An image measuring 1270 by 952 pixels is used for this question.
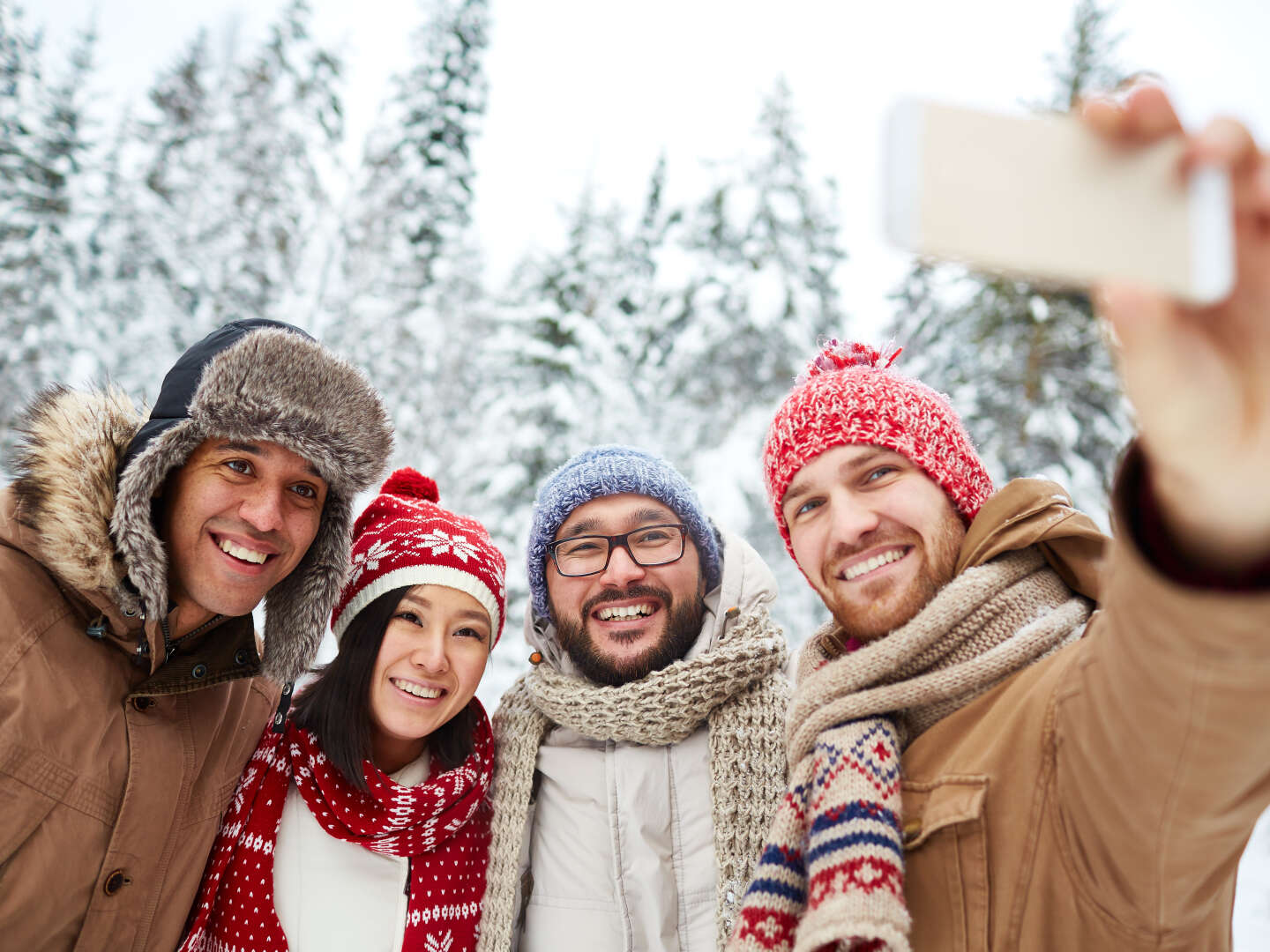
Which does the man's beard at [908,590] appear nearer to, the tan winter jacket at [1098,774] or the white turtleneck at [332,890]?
the tan winter jacket at [1098,774]

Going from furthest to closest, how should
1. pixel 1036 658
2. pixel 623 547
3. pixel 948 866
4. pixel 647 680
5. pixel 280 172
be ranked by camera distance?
pixel 280 172 → pixel 623 547 → pixel 647 680 → pixel 1036 658 → pixel 948 866

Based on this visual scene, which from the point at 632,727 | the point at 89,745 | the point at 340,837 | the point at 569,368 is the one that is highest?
the point at 569,368

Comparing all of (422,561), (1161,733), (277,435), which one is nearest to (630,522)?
(422,561)

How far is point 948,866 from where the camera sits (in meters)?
1.63

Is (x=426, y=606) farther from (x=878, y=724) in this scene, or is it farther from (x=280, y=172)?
(x=280, y=172)

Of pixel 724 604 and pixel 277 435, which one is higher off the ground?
pixel 277 435

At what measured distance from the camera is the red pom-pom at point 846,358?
2568 millimetres

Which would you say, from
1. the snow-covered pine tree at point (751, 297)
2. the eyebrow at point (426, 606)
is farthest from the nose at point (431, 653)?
the snow-covered pine tree at point (751, 297)

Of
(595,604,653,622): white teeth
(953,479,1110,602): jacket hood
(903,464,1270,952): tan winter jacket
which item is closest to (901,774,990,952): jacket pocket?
(903,464,1270,952): tan winter jacket

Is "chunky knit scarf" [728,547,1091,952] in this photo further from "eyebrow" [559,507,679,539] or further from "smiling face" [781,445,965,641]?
"eyebrow" [559,507,679,539]

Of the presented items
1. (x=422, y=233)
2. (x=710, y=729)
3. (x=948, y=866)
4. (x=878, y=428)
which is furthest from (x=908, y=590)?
(x=422, y=233)

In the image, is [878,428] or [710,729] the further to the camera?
[710,729]

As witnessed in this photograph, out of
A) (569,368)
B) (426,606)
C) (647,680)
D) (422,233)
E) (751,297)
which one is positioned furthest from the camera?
(422,233)

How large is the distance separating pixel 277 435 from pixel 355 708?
106cm
